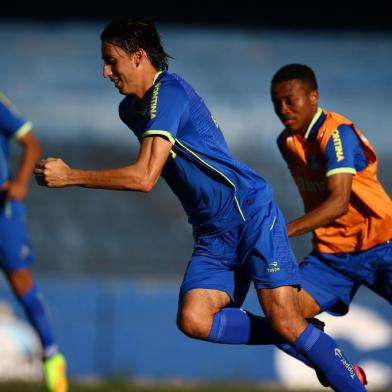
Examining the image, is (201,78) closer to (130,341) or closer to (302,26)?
(302,26)

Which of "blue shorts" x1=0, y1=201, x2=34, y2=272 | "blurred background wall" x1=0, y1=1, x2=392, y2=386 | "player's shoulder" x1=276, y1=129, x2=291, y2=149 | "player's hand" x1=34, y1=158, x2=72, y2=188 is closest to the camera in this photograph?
"player's hand" x1=34, y1=158, x2=72, y2=188

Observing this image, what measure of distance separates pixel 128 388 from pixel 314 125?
10.2ft

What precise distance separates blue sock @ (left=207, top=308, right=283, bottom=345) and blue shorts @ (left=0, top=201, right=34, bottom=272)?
104 inches

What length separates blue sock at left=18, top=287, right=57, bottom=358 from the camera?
694 cm

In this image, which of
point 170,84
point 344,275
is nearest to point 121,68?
point 170,84

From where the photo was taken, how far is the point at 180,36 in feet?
45.6

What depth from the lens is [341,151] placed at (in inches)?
209

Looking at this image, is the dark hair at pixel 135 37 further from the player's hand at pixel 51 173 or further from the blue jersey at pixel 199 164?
the player's hand at pixel 51 173

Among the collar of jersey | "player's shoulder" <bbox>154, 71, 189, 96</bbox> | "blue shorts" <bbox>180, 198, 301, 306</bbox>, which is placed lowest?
"blue shorts" <bbox>180, 198, 301, 306</bbox>

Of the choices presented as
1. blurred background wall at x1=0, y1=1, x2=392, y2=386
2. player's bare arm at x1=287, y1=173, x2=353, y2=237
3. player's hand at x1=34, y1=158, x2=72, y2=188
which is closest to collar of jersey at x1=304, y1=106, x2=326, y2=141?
player's bare arm at x1=287, y1=173, x2=353, y2=237

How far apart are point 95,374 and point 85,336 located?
36cm

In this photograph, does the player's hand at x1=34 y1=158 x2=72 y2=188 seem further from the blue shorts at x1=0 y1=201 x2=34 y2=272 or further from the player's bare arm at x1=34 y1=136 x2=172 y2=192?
the blue shorts at x1=0 y1=201 x2=34 y2=272

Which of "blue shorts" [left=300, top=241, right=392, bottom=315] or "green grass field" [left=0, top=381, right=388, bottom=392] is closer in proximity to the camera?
"blue shorts" [left=300, top=241, right=392, bottom=315]

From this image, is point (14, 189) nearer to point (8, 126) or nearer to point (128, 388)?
point (8, 126)
